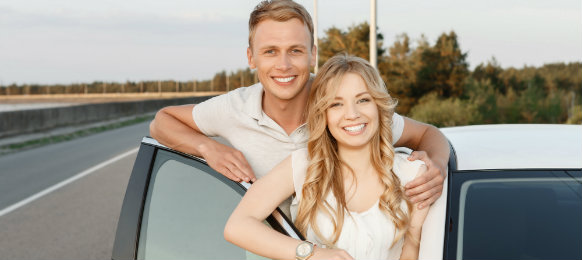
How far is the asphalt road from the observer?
23.3 feet

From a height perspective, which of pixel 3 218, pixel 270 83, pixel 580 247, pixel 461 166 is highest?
pixel 270 83

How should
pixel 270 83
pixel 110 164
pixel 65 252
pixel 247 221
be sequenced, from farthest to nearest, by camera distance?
pixel 110 164
pixel 65 252
pixel 270 83
pixel 247 221

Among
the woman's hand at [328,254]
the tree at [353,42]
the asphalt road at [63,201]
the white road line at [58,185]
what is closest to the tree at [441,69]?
the tree at [353,42]

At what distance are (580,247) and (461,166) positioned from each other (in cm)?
63

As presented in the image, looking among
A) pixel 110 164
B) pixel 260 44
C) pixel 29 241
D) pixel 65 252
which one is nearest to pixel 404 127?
pixel 260 44

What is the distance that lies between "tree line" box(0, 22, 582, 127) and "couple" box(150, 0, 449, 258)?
19.3m

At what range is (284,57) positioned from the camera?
3.16 m

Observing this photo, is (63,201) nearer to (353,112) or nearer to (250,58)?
(250,58)

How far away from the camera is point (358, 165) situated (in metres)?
2.74

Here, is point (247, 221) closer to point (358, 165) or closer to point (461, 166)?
point (358, 165)

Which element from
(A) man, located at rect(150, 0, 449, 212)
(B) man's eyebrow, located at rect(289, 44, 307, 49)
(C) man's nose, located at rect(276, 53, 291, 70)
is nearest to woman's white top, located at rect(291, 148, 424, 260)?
(A) man, located at rect(150, 0, 449, 212)

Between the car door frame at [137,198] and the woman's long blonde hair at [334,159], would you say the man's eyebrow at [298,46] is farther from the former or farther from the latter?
the car door frame at [137,198]

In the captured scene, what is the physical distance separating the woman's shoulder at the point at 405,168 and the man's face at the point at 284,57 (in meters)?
0.67

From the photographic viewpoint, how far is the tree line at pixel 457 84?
29.9 m
